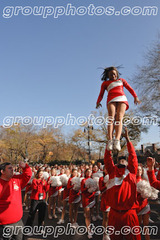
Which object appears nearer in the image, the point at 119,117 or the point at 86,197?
the point at 119,117

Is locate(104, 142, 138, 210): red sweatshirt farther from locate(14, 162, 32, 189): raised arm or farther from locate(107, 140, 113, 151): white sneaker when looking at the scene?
locate(14, 162, 32, 189): raised arm

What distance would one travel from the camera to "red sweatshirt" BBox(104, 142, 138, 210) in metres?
3.37

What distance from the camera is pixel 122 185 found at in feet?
11.3

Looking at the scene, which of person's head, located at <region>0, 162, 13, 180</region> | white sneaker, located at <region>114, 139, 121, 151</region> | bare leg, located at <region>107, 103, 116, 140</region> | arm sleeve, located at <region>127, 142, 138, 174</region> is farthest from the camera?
person's head, located at <region>0, 162, 13, 180</region>

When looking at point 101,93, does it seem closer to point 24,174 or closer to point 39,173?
point 24,174

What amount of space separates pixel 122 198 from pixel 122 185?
205mm

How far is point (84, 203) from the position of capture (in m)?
6.34

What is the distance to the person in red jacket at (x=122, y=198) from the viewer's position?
3342mm

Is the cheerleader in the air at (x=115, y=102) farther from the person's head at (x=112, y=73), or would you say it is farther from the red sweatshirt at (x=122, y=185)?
the red sweatshirt at (x=122, y=185)

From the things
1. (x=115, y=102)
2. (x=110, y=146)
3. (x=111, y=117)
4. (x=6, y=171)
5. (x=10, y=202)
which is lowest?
(x=10, y=202)

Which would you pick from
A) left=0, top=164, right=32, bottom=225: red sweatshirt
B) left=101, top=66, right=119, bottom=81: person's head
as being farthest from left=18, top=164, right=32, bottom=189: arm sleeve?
left=101, top=66, right=119, bottom=81: person's head

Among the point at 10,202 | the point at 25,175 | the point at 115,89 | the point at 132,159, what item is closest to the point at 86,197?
the point at 25,175

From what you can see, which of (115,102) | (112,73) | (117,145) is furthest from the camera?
(112,73)

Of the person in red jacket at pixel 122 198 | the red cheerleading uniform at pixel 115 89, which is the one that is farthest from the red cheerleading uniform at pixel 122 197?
the red cheerleading uniform at pixel 115 89
